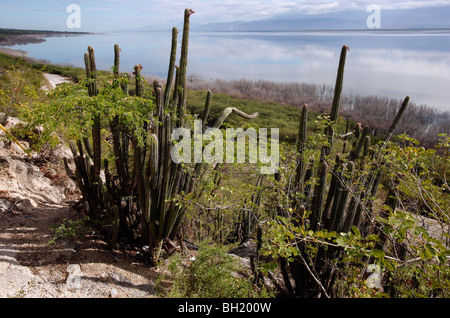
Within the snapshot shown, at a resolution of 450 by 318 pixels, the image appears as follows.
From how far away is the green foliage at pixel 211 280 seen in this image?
3.34m

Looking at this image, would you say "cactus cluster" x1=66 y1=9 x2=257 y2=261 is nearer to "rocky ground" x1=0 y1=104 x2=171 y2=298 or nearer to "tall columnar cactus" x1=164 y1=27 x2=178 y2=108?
"tall columnar cactus" x1=164 y1=27 x2=178 y2=108

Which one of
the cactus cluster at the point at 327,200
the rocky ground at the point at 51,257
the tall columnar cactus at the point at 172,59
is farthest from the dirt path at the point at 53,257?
the tall columnar cactus at the point at 172,59

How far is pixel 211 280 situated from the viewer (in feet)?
11.2

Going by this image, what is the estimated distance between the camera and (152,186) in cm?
402

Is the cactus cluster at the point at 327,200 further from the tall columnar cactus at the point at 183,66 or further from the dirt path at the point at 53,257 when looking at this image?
the dirt path at the point at 53,257

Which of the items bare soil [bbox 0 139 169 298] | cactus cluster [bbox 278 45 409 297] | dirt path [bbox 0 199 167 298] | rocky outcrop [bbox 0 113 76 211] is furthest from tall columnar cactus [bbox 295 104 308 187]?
rocky outcrop [bbox 0 113 76 211]

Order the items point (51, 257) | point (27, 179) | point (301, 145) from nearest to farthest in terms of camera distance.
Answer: point (51, 257) < point (301, 145) < point (27, 179)

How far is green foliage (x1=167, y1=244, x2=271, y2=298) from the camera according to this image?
3344mm

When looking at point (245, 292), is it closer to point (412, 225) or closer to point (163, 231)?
point (163, 231)

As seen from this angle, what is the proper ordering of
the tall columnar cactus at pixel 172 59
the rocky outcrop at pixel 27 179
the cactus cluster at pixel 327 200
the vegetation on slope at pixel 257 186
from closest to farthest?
1. the vegetation on slope at pixel 257 186
2. the cactus cluster at pixel 327 200
3. the tall columnar cactus at pixel 172 59
4. the rocky outcrop at pixel 27 179

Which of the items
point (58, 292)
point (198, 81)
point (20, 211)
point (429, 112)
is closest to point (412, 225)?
point (58, 292)

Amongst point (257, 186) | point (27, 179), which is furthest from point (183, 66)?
point (27, 179)

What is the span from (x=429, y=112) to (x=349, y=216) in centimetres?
1823

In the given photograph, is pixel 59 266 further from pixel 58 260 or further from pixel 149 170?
pixel 149 170
